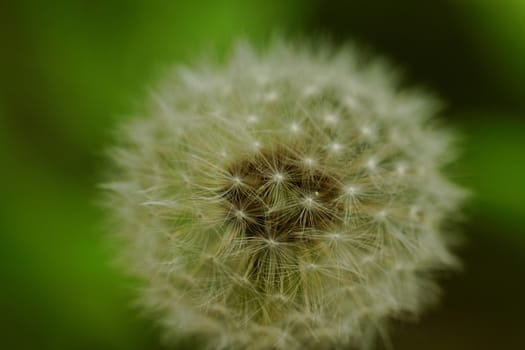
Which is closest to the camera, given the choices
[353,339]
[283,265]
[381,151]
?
[283,265]

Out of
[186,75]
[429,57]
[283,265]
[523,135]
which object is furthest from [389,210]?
[429,57]

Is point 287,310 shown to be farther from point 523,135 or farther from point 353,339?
point 523,135

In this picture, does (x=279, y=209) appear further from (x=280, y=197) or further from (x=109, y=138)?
(x=109, y=138)

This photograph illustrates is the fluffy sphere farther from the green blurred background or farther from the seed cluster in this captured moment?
the green blurred background

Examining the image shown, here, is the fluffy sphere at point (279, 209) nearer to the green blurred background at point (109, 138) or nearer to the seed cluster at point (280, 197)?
the seed cluster at point (280, 197)

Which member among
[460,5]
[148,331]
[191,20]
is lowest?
[148,331]
